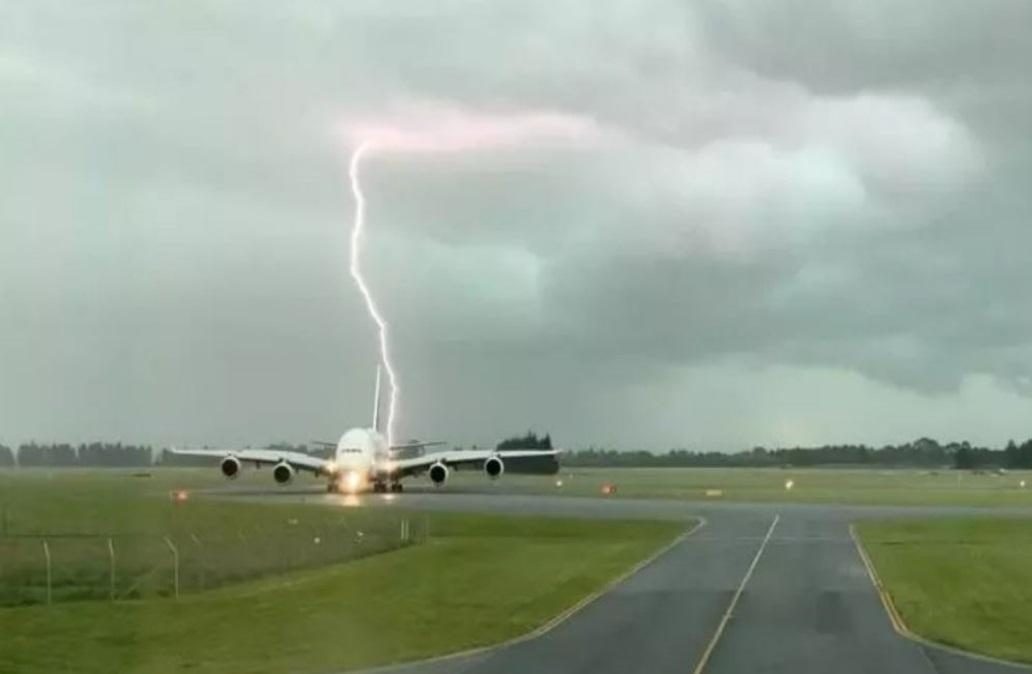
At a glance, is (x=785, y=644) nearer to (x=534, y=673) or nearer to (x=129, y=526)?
(x=534, y=673)

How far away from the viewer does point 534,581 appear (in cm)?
4319

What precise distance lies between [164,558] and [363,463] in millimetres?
49805

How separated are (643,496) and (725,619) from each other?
69.9 m

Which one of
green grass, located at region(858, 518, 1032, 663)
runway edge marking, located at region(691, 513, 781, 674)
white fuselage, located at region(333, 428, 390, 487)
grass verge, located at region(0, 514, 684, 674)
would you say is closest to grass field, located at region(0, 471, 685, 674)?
grass verge, located at region(0, 514, 684, 674)

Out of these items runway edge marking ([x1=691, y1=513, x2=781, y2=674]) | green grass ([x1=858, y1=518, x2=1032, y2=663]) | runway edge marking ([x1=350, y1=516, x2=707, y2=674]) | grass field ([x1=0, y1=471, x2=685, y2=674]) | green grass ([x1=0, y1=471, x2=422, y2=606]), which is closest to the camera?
runway edge marking ([x1=691, y1=513, x2=781, y2=674])

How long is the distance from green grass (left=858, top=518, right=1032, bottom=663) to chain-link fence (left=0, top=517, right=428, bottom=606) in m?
17.3

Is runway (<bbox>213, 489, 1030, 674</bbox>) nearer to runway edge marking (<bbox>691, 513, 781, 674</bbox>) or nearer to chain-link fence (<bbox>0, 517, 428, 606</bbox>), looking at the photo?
runway edge marking (<bbox>691, 513, 781, 674</bbox>)

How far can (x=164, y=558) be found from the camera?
44.9 m

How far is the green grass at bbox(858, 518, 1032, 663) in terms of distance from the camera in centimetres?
3244

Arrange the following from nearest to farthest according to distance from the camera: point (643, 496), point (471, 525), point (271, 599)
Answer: point (271, 599) < point (471, 525) < point (643, 496)

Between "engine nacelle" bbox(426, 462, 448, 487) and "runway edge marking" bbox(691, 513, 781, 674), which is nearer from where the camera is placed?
"runway edge marking" bbox(691, 513, 781, 674)

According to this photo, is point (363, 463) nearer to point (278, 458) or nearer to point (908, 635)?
point (278, 458)

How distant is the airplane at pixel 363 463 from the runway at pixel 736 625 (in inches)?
1480

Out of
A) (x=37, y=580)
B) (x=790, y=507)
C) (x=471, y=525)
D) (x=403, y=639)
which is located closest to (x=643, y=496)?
(x=790, y=507)
